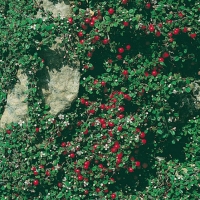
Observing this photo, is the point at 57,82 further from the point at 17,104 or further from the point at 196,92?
the point at 196,92

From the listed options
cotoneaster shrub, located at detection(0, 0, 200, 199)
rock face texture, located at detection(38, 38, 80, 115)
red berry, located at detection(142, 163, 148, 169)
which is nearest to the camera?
cotoneaster shrub, located at detection(0, 0, 200, 199)

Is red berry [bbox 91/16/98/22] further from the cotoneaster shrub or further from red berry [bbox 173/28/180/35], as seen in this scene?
red berry [bbox 173/28/180/35]

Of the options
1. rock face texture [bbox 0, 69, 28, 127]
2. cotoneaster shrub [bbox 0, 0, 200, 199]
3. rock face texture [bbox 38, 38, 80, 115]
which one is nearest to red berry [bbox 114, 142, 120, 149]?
cotoneaster shrub [bbox 0, 0, 200, 199]

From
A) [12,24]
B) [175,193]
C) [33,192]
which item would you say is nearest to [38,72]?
[12,24]

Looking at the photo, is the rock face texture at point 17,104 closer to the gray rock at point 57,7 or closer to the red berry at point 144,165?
the gray rock at point 57,7

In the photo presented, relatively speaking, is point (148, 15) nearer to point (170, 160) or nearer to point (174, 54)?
point (174, 54)

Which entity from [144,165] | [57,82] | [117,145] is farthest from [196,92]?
[57,82]
